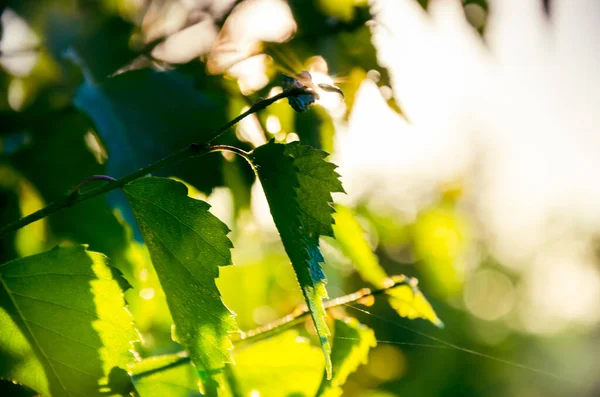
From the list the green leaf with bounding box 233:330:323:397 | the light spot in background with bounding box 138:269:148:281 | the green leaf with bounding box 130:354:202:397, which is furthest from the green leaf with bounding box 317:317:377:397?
the light spot in background with bounding box 138:269:148:281

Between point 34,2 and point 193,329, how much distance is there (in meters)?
0.73

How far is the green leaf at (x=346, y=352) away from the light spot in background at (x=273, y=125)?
26 cm

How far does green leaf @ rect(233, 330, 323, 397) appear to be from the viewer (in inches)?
20.6

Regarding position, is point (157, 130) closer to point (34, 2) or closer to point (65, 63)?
point (65, 63)

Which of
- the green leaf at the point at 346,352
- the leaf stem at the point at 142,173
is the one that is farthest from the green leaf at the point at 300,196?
the green leaf at the point at 346,352

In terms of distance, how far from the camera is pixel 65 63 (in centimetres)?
81

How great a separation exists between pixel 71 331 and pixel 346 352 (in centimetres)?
26

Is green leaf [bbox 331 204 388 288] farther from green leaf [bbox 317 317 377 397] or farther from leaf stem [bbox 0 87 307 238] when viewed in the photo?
leaf stem [bbox 0 87 307 238]

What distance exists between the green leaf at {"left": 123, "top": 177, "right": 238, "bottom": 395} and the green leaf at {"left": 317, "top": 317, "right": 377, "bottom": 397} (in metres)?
0.17

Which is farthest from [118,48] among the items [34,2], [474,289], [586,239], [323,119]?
[586,239]

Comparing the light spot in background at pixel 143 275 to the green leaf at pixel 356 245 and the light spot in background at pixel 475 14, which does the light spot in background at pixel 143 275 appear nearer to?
the green leaf at pixel 356 245

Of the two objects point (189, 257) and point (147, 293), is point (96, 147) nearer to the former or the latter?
point (147, 293)

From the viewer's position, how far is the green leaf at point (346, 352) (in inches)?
19.7

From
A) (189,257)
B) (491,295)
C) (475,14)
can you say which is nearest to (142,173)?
(189,257)
